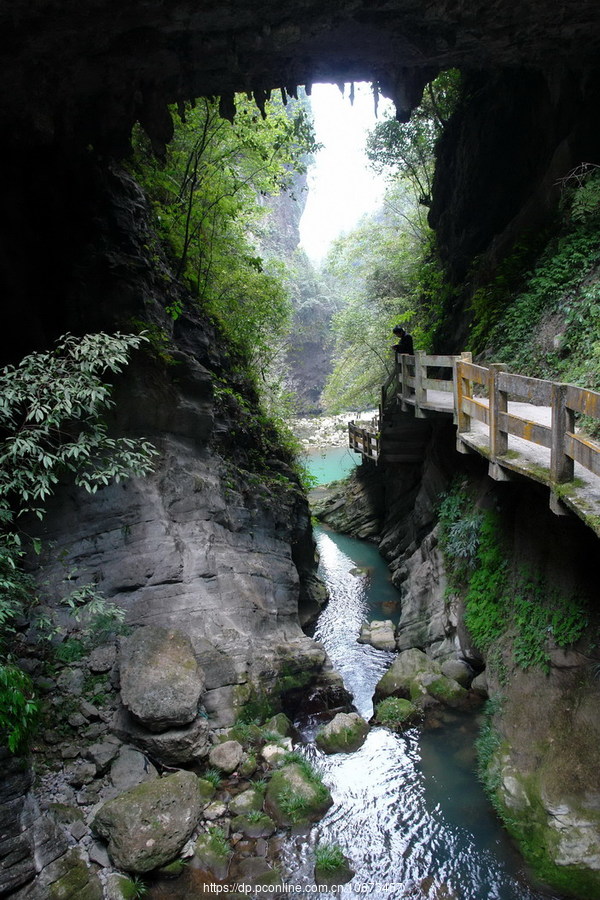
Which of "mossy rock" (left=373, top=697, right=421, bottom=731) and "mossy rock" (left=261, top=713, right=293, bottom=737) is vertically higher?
"mossy rock" (left=261, top=713, right=293, bottom=737)

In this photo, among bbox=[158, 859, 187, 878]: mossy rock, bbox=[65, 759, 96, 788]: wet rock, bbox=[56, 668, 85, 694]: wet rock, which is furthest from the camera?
bbox=[56, 668, 85, 694]: wet rock

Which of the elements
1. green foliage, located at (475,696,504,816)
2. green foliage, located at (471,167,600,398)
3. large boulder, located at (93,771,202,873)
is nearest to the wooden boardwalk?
green foliage, located at (471,167,600,398)

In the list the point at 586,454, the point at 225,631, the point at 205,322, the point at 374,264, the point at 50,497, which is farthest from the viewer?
the point at 374,264

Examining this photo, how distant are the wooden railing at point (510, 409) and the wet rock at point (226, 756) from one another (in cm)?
519

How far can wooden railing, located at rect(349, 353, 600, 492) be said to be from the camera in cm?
463

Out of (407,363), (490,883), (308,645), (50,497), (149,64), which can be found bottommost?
(490,883)

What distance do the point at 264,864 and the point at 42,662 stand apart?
369 centimetres

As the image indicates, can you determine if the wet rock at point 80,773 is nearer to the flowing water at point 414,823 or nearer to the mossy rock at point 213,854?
the mossy rock at point 213,854

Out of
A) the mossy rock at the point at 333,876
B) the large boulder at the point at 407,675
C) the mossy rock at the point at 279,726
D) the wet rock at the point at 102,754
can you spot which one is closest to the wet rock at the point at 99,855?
the wet rock at the point at 102,754

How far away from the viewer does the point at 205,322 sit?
10.9 metres

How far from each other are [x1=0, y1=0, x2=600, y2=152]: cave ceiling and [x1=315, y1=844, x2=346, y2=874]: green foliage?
10.2 meters

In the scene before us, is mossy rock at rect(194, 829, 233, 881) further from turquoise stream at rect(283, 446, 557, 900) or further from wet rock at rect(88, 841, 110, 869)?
wet rock at rect(88, 841, 110, 869)

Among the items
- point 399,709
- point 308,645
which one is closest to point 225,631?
point 308,645

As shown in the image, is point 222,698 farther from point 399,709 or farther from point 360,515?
point 360,515
